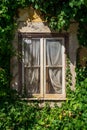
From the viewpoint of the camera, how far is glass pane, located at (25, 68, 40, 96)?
339 inches

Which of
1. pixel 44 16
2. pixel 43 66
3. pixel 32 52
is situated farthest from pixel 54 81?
pixel 44 16

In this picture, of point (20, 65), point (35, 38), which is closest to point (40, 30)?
point (35, 38)

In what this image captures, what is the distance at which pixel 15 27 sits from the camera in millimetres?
8352

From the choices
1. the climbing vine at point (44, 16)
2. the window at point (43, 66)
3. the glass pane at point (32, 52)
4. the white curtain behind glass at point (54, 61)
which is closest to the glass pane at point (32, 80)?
the window at point (43, 66)

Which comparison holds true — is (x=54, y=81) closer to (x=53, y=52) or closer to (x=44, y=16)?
(x=53, y=52)

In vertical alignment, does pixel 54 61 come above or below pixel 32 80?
above

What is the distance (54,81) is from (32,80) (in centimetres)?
49

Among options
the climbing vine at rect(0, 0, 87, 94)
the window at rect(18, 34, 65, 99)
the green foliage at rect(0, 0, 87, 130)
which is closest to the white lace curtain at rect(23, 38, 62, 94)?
the window at rect(18, 34, 65, 99)

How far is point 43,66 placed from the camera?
8570 millimetres

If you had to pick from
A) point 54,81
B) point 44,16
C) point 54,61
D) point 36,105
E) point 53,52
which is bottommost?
point 36,105

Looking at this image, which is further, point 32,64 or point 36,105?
point 32,64

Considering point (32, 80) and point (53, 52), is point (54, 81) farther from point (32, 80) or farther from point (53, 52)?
point (53, 52)

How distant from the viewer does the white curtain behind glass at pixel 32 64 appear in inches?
338

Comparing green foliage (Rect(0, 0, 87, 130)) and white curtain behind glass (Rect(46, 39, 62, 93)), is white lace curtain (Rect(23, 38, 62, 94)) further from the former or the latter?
green foliage (Rect(0, 0, 87, 130))
